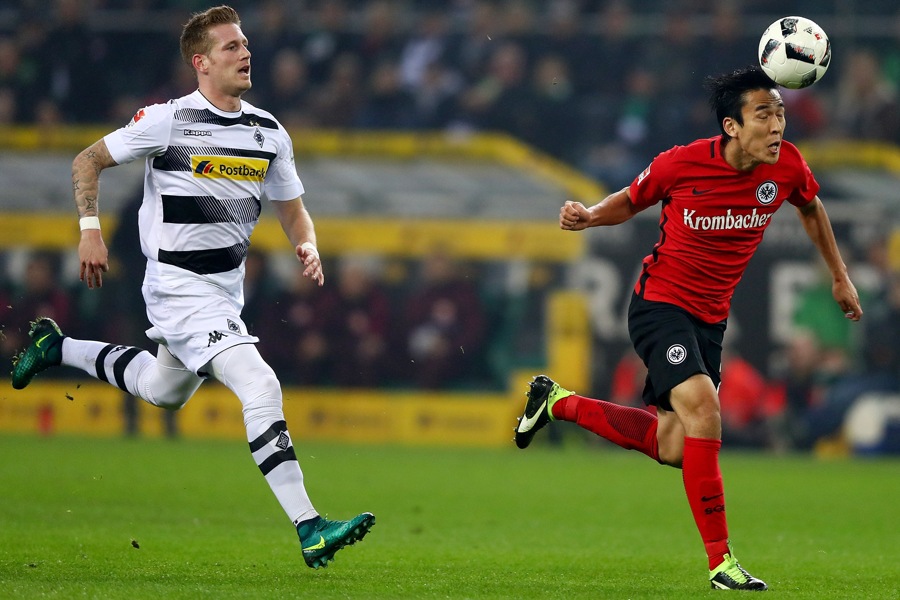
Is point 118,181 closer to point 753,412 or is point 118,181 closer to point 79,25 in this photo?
point 79,25

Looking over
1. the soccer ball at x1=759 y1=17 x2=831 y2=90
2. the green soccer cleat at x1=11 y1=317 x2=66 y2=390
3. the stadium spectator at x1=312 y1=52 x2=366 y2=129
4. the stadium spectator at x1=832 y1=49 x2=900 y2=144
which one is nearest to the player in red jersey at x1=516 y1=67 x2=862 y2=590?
the soccer ball at x1=759 y1=17 x2=831 y2=90

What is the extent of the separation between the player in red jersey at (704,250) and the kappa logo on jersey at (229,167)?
1.49 metres

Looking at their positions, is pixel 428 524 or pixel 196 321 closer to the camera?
pixel 196 321

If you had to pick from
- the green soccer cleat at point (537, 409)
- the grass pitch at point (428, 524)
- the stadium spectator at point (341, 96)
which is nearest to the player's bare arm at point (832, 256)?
the grass pitch at point (428, 524)

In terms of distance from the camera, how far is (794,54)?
6.65m

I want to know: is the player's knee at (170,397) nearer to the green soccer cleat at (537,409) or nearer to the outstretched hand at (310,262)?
the outstretched hand at (310,262)

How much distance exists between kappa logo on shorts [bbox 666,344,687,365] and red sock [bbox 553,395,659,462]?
0.62 metres

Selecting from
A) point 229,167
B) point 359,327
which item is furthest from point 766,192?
point 359,327

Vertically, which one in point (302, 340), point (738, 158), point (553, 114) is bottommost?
point (302, 340)

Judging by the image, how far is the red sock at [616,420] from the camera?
696cm

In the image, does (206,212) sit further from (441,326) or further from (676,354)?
(441,326)

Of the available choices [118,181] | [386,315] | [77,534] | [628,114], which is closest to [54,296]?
[118,181]

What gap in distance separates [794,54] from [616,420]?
6.58 feet

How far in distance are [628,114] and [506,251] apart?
3189mm
